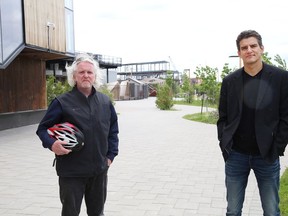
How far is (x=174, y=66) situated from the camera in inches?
4198

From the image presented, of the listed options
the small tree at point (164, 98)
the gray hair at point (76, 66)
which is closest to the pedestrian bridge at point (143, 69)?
the small tree at point (164, 98)

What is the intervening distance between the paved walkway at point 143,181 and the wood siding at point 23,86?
11.5ft

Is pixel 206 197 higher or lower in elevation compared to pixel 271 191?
lower

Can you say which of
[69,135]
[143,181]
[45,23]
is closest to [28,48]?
[45,23]

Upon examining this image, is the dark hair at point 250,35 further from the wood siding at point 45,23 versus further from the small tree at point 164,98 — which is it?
the small tree at point 164,98

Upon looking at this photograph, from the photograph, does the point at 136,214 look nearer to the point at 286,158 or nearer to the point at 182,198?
the point at 182,198

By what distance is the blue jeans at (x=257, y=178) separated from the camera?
2.90 meters

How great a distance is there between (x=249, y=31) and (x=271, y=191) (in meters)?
1.36

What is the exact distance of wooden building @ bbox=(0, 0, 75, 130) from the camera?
36.8ft

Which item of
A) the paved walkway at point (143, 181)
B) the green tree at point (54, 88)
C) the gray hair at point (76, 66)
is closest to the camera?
the gray hair at point (76, 66)

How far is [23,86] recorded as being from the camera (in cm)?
1441

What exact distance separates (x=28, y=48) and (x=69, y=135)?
10.3 metres

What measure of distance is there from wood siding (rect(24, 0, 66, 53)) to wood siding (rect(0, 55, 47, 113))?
1.67m

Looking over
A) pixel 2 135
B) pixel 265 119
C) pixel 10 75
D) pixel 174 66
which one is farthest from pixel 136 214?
pixel 174 66
